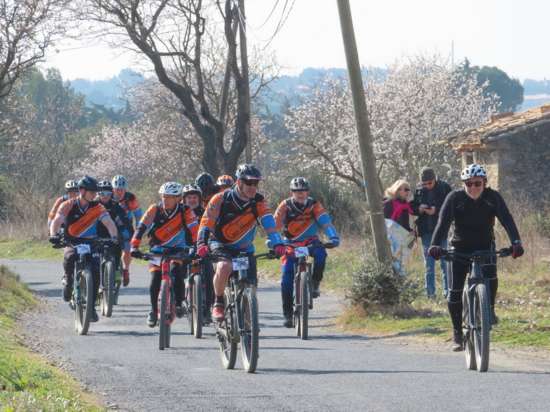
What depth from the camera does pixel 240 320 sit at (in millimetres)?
11703

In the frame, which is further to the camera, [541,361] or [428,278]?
[428,278]

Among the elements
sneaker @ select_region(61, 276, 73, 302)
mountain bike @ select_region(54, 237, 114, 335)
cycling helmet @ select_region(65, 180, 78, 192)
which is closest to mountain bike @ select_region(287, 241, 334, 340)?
mountain bike @ select_region(54, 237, 114, 335)

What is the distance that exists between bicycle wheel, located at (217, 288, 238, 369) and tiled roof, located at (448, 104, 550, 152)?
2200 cm

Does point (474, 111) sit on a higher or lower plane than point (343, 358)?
higher

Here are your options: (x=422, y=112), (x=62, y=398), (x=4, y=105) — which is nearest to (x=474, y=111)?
(x=422, y=112)

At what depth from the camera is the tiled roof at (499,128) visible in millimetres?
33281

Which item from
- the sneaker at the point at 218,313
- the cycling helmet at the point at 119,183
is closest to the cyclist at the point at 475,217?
the sneaker at the point at 218,313

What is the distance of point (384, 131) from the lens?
52.4m

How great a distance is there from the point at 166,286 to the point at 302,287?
6.10 feet

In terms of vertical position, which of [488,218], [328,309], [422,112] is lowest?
[328,309]

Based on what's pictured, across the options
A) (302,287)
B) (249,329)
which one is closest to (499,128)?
(302,287)

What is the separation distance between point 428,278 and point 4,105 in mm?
37015

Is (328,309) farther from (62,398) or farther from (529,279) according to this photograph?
(62,398)

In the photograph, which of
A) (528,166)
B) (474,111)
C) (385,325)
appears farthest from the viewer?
(474,111)
